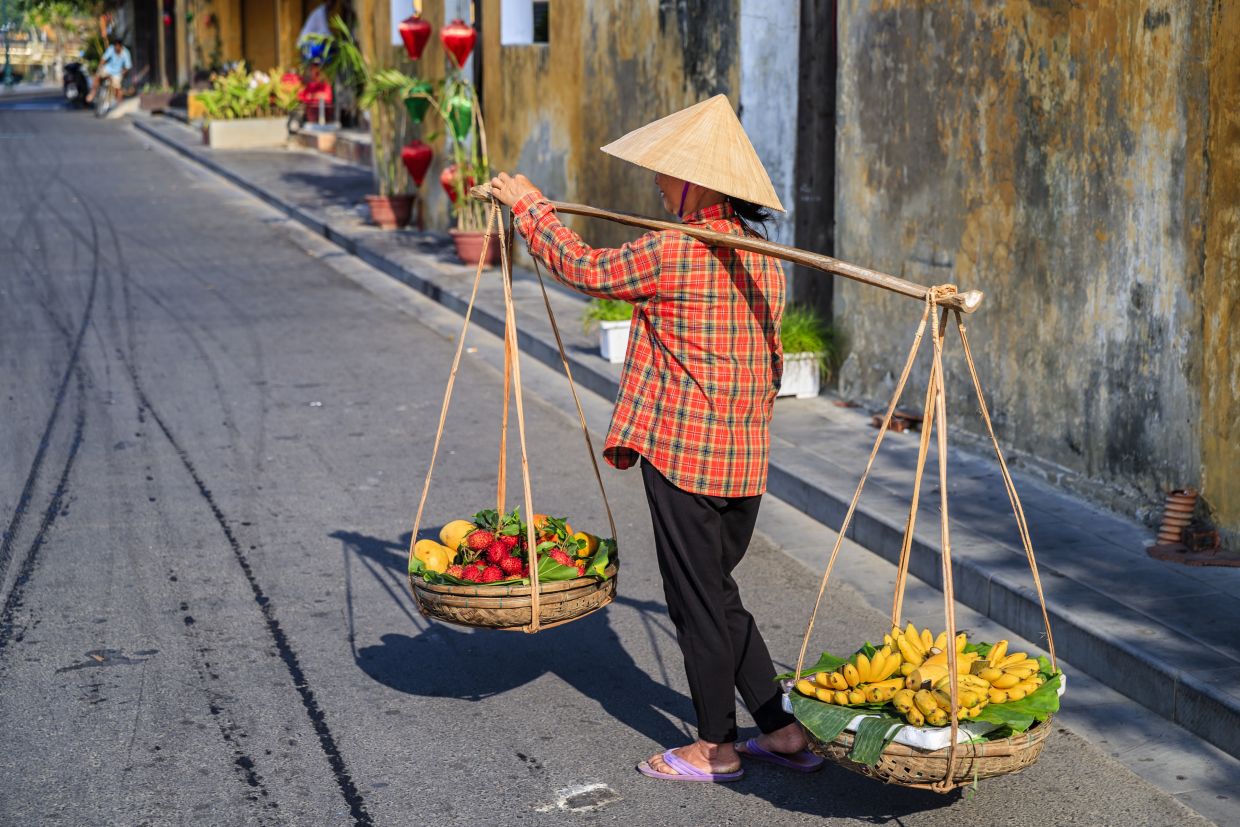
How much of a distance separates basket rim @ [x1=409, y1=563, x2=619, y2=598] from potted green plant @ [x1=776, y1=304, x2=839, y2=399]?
180 inches

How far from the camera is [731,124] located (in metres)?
4.39

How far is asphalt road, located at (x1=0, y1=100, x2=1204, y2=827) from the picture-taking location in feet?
14.6

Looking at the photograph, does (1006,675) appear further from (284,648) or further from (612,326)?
(612,326)

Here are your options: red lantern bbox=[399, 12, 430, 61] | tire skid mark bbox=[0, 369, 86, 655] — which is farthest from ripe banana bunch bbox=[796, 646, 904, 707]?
red lantern bbox=[399, 12, 430, 61]

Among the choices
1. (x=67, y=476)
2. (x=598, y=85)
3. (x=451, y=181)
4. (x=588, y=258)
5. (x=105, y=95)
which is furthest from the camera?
(x=105, y=95)

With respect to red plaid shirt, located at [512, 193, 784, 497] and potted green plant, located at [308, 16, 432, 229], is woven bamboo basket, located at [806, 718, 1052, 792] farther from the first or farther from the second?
potted green plant, located at [308, 16, 432, 229]

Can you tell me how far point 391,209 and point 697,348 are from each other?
13351 mm

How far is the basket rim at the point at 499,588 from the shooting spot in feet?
15.0

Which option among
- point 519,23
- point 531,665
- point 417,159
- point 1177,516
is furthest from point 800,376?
point 417,159

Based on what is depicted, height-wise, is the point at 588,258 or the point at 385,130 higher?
the point at 385,130

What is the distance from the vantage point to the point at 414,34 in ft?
52.3

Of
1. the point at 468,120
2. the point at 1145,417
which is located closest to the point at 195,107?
the point at 468,120

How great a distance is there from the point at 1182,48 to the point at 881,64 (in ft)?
8.06

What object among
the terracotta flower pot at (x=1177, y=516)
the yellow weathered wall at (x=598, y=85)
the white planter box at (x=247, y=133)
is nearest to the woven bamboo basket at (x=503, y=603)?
the terracotta flower pot at (x=1177, y=516)
